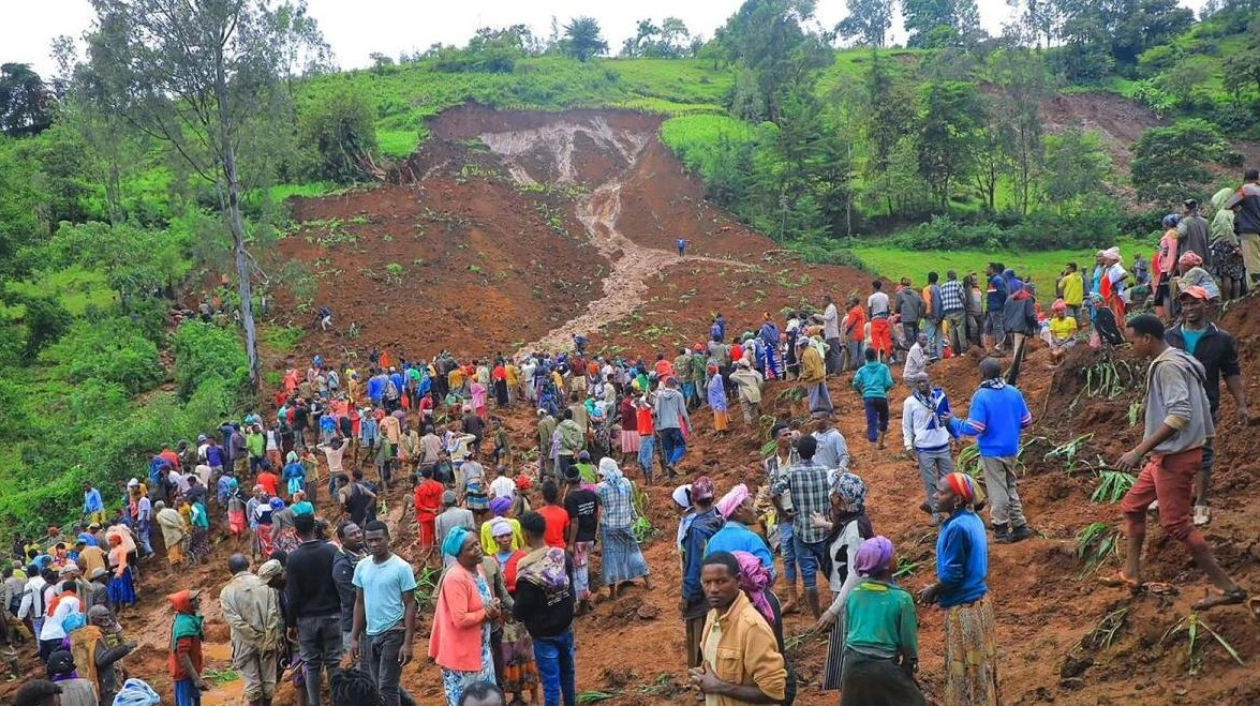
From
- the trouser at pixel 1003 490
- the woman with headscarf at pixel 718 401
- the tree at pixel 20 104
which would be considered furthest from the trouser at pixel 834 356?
the tree at pixel 20 104

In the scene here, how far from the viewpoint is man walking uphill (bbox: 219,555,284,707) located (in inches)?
279

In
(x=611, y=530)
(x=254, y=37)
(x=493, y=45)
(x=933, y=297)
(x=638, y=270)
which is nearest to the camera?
(x=611, y=530)

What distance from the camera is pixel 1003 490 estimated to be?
25.3 feet

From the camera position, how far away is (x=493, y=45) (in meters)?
70.2

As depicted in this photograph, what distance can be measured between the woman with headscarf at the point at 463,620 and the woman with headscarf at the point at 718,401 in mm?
9781

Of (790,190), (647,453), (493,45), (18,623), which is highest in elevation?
(493,45)

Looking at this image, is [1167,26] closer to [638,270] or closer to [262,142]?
[638,270]

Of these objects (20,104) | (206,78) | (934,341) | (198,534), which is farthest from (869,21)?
(198,534)

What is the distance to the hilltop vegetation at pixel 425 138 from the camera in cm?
2483

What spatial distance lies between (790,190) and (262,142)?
74.6 ft

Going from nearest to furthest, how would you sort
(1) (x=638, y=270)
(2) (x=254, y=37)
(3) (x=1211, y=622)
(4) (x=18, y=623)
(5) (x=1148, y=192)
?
(3) (x=1211, y=622)
(4) (x=18, y=623)
(2) (x=254, y=37)
(1) (x=638, y=270)
(5) (x=1148, y=192)

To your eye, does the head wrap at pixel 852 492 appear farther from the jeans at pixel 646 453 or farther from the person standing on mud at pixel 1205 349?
the jeans at pixel 646 453

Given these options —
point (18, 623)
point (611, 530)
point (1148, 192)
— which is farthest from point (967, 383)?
point (1148, 192)

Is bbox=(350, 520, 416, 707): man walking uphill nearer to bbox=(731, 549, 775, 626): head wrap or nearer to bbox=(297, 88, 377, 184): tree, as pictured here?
bbox=(731, 549, 775, 626): head wrap
